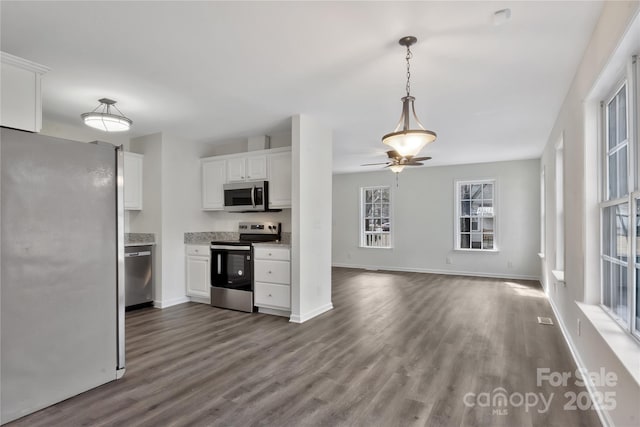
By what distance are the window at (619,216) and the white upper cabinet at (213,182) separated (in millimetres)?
4438

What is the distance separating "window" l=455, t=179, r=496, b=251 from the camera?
24.1ft

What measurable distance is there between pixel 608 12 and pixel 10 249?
12.5 feet

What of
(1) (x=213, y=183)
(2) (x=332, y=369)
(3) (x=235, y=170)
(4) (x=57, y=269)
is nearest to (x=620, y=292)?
(2) (x=332, y=369)

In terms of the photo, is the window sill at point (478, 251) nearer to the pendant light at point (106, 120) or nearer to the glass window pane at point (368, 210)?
the glass window pane at point (368, 210)

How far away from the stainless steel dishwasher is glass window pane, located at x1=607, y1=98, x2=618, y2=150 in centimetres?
518

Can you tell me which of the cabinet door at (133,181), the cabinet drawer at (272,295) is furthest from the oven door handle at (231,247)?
the cabinet door at (133,181)

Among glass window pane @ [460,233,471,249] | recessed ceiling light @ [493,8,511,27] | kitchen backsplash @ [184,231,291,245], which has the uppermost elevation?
recessed ceiling light @ [493,8,511,27]

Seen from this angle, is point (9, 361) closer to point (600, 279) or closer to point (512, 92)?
point (600, 279)

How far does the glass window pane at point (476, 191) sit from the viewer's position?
746 centimetres

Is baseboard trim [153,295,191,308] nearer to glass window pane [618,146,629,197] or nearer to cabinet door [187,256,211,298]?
cabinet door [187,256,211,298]

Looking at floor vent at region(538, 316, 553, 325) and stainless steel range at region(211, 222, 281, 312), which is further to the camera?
stainless steel range at region(211, 222, 281, 312)

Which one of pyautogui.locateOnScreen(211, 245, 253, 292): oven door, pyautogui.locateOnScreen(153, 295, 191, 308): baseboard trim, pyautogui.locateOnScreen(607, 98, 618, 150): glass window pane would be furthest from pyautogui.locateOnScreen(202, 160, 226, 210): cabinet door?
pyautogui.locateOnScreen(607, 98, 618, 150): glass window pane

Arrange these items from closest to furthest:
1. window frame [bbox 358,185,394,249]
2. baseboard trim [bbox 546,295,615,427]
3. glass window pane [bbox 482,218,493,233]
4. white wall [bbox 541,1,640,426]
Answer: white wall [bbox 541,1,640,426]
baseboard trim [bbox 546,295,615,427]
glass window pane [bbox 482,218,493,233]
window frame [bbox 358,185,394,249]

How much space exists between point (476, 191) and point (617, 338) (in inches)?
236
